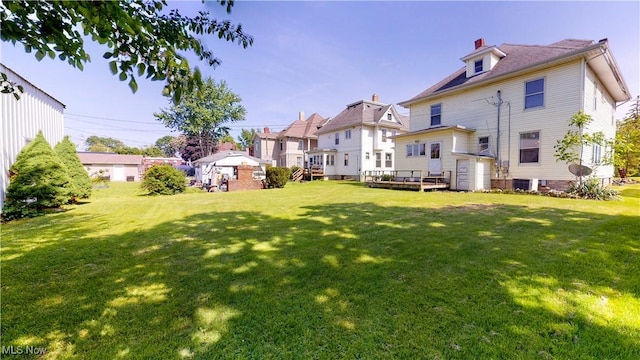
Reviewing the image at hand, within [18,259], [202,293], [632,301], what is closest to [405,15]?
[632,301]

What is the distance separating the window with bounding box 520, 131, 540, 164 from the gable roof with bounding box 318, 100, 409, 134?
13.5 m

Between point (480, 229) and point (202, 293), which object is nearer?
point (202, 293)

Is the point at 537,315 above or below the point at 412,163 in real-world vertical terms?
below

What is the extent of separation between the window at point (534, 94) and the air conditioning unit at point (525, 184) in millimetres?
3906

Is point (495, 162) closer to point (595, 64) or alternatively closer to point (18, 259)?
point (595, 64)

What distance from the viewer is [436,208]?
8.48 meters

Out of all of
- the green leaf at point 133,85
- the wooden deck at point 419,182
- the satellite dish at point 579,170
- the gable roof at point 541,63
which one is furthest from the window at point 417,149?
the green leaf at point 133,85

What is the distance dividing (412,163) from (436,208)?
404 inches

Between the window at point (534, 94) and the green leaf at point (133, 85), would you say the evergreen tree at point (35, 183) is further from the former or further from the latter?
the window at point (534, 94)

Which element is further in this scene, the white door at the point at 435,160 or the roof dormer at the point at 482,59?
the white door at the point at 435,160

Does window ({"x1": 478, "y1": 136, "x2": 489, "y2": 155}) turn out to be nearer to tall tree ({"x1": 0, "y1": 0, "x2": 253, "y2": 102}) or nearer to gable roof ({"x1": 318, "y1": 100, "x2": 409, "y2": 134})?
gable roof ({"x1": 318, "y1": 100, "x2": 409, "y2": 134})

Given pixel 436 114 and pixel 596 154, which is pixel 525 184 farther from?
pixel 436 114

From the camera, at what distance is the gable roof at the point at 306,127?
118 feet

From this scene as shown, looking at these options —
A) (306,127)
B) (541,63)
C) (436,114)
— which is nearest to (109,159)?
(306,127)
